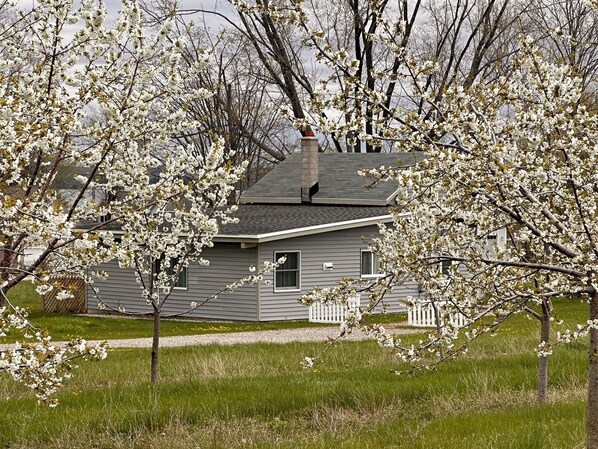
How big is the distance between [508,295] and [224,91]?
35.2 m

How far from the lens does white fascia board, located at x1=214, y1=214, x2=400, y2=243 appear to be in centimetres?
2614

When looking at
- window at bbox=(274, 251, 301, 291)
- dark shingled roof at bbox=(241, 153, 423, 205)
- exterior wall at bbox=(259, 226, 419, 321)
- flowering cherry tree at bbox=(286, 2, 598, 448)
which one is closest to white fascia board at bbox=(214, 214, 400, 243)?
exterior wall at bbox=(259, 226, 419, 321)

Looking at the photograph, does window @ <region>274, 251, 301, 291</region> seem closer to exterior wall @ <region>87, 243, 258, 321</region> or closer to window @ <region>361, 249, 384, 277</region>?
exterior wall @ <region>87, 243, 258, 321</region>

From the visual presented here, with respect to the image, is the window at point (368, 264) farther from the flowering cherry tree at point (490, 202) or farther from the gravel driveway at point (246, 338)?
the flowering cherry tree at point (490, 202)

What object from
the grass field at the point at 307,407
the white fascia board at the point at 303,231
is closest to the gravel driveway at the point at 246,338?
the white fascia board at the point at 303,231

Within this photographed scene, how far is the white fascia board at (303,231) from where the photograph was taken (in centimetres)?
2614

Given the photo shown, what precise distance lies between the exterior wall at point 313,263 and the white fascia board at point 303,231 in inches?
19.9

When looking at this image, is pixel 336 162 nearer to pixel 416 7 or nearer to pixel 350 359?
pixel 416 7

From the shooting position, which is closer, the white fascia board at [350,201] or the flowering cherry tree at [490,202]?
the flowering cherry tree at [490,202]

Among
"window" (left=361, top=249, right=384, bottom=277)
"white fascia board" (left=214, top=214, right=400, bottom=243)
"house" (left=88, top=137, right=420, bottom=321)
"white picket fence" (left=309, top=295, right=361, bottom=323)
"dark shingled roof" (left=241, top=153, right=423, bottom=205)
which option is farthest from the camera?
"dark shingled roof" (left=241, top=153, right=423, bottom=205)

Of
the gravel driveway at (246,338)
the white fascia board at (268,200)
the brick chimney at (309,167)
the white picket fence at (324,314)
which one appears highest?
the brick chimney at (309,167)

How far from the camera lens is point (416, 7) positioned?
37.4 metres

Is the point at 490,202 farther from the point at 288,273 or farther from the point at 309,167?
the point at 309,167

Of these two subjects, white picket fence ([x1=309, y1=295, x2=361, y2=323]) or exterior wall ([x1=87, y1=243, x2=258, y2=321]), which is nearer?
exterior wall ([x1=87, y1=243, x2=258, y2=321])
